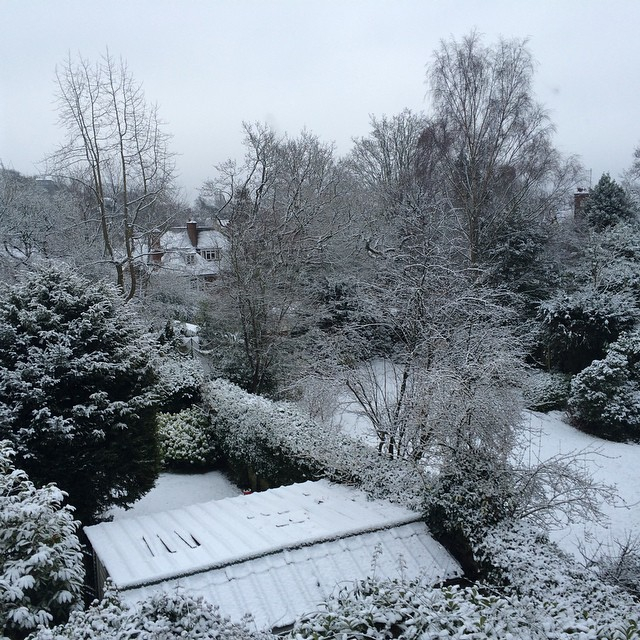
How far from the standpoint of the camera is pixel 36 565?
160 inches

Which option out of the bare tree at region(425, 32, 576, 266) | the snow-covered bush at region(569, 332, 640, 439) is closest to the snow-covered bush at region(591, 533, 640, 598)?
the snow-covered bush at region(569, 332, 640, 439)

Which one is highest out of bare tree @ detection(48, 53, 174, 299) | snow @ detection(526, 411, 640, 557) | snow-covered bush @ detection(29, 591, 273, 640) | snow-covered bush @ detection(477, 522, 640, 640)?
bare tree @ detection(48, 53, 174, 299)

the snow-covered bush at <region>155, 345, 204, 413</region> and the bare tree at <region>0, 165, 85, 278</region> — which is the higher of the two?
the bare tree at <region>0, 165, 85, 278</region>

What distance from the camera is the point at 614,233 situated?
59.7 ft

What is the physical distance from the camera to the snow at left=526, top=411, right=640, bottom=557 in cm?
798

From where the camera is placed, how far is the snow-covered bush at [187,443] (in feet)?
34.9

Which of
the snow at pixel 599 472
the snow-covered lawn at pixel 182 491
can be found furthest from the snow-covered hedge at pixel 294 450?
the snow at pixel 599 472

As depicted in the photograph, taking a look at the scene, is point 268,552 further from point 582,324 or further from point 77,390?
point 582,324

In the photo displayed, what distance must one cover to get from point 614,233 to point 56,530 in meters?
18.7

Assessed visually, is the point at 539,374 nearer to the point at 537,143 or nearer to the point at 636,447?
the point at 636,447

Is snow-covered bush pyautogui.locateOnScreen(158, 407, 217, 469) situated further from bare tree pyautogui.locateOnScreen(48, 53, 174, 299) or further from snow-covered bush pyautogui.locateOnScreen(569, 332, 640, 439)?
snow-covered bush pyautogui.locateOnScreen(569, 332, 640, 439)

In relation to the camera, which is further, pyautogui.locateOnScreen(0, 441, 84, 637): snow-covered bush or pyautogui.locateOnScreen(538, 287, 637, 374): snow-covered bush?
pyautogui.locateOnScreen(538, 287, 637, 374): snow-covered bush

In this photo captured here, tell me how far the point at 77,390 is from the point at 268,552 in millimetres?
3440

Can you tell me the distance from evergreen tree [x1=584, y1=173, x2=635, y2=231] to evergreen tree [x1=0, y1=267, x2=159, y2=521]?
20953 mm
